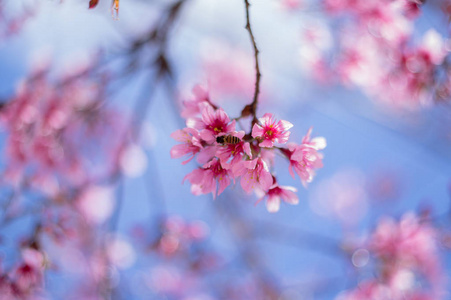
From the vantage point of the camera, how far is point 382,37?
10.1 feet

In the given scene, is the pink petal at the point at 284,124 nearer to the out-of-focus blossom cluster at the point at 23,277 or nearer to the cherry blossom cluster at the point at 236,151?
the cherry blossom cluster at the point at 236,151

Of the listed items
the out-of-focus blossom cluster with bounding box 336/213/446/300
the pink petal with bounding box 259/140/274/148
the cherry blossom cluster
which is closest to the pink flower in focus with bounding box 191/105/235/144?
the cherry blossom cluster

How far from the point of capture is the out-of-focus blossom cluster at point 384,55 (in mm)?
2357

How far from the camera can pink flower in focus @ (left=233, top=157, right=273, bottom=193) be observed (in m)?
1.10

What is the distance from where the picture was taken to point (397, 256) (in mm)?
3047

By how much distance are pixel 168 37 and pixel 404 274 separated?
291 cm

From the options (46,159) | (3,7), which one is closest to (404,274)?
(46,159)

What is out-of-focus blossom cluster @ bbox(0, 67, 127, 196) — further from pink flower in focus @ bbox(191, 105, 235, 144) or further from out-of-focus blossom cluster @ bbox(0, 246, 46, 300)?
pink flower in focus @ bbox(191, 105, 235, 144)

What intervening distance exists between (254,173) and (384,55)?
254cm

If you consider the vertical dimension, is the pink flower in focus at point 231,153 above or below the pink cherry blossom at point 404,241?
below

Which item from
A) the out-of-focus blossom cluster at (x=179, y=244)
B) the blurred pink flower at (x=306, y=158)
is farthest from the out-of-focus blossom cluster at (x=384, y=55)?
the out-of-focus blossom cluster at (x=179, y=244)

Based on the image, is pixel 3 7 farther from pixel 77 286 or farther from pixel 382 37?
pixel 77 286

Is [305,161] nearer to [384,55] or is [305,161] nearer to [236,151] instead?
[236,151]

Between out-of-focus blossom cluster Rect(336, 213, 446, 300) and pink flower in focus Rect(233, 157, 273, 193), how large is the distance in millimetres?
2284
